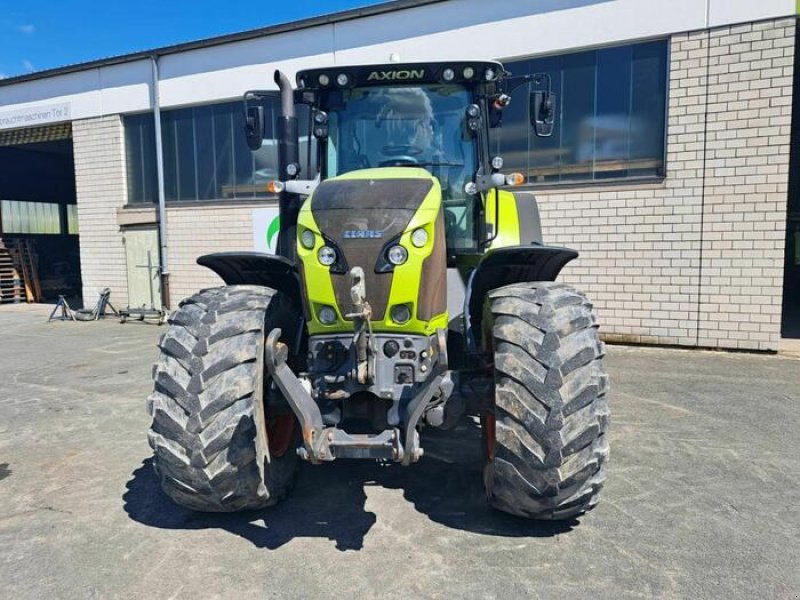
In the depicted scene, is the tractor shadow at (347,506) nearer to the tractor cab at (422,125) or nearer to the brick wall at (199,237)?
the tractor cab at (422,125)

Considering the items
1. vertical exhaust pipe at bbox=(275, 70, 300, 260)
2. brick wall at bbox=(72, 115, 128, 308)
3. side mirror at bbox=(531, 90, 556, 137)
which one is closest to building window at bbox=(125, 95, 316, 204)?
brick wall at bbox=(72, 115, 128, 308)

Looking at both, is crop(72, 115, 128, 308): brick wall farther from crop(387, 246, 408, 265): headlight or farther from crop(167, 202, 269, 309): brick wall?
crop(387, 246, 408, 265): headlight

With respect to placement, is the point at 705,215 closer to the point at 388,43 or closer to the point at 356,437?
the point at 388,43

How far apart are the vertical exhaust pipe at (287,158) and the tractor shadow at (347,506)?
1860mm

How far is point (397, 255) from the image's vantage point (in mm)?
3064

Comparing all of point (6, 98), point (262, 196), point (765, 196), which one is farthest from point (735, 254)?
point (6, 98)

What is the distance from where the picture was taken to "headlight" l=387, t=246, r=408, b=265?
10.0ft

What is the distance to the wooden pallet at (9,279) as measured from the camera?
1675 cm

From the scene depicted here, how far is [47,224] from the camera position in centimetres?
2348

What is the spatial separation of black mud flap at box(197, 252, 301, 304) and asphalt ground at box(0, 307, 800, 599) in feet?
4.43

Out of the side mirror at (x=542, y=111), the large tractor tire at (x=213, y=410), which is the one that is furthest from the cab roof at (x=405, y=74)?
the large tractor tire at (x=213, y=410)

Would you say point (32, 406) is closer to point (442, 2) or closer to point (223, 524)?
point (223, 524)

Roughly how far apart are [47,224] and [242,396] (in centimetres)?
2460

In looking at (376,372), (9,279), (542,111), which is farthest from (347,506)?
(9,279)
